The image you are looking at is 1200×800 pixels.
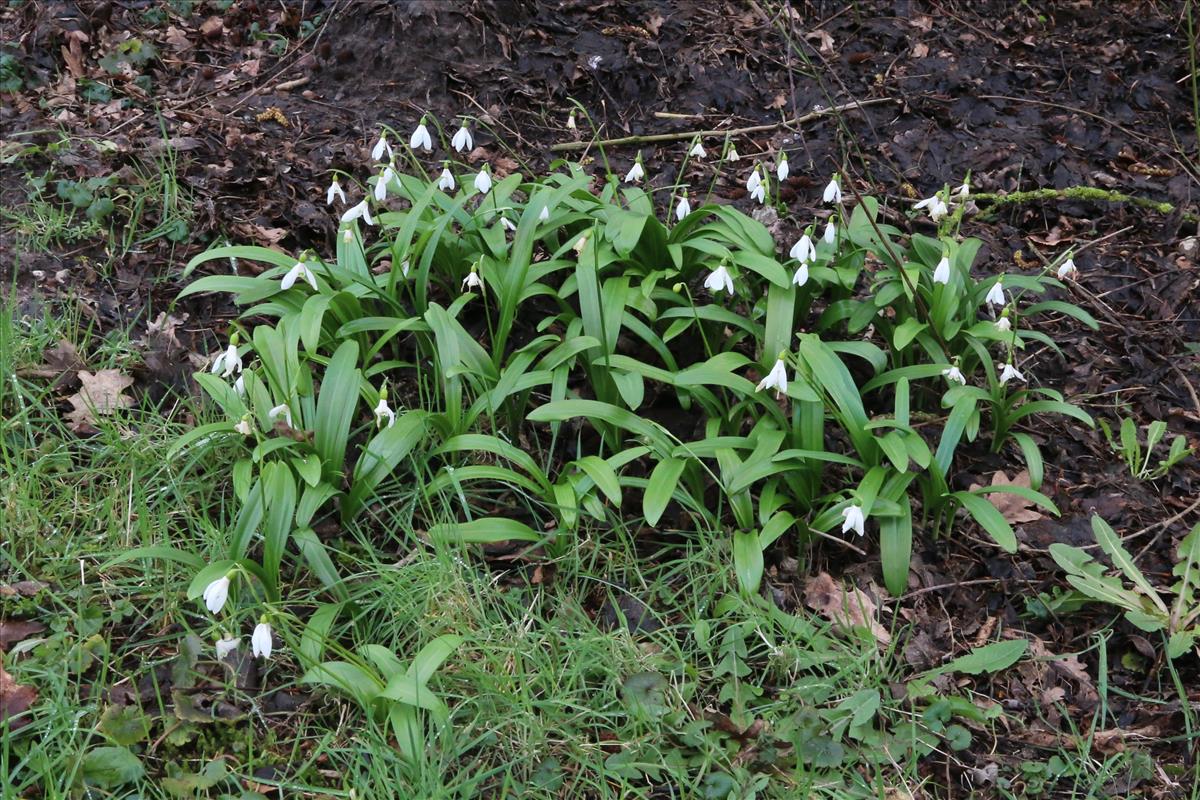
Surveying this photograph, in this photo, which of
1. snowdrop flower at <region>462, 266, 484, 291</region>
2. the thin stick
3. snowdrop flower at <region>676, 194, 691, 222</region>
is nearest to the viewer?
snowdrop flower at <region>462, 266, 484, 291</region>

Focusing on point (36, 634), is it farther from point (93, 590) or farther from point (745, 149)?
point (745, 149)

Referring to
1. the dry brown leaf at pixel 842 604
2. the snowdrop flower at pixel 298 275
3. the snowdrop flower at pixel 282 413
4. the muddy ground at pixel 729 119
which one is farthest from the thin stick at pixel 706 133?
the dry brown leaf at pixel 842 604

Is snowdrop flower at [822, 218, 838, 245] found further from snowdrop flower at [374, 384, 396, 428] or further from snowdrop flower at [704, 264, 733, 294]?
snowdrop flower at [374, 384, 396, 428]

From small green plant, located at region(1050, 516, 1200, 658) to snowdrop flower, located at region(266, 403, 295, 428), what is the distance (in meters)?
2.15

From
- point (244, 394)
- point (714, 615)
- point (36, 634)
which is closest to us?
point (36, 634)

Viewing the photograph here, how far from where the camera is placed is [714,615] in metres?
2.79

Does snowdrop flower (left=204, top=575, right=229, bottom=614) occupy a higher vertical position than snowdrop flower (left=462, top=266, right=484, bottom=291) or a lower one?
lower

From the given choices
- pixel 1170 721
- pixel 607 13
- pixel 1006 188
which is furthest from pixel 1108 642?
pixel 607 13

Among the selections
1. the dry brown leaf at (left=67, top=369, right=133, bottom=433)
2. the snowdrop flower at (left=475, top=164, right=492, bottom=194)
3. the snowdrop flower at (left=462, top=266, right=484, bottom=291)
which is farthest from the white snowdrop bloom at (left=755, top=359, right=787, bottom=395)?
the dry brown leaf at (left=67, top=369, right=133, bottom=433)

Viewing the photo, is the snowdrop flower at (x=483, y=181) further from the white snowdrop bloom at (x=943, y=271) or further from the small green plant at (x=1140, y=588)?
the small green plant at (x=1140, y=588)

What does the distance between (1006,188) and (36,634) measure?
4098 millimetres

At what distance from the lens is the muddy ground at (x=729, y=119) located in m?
3.65

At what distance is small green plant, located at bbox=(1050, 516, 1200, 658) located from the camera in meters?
2.77

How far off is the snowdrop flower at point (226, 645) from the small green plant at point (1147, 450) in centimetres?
274
